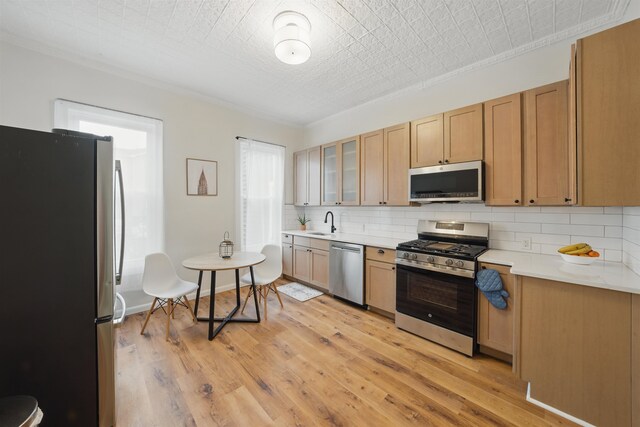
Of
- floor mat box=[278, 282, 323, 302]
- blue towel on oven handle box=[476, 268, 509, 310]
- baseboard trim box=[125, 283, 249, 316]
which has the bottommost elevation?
floor mat box=[278, 282, 323, 302]

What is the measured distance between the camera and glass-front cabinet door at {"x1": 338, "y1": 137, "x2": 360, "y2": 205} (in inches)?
141

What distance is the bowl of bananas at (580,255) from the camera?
72.9 inches

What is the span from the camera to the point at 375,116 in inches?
147

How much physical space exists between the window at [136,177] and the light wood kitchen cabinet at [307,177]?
215 cm

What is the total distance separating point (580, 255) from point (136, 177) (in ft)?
14.3

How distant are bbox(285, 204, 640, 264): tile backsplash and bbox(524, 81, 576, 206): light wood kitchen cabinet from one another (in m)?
0.33

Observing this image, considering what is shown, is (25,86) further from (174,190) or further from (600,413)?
(600,413)

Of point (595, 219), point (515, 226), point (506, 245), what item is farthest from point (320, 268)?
point (595, 219)

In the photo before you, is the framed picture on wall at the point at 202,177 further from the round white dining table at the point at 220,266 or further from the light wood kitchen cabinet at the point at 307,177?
the light wood kitchen cabinet at the point at 307,177

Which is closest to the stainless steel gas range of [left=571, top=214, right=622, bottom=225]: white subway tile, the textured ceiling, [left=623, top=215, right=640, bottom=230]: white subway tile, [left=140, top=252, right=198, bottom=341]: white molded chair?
[left=571, top=214, right=622, bottom=225]: white subway tile

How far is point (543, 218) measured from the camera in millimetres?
2365

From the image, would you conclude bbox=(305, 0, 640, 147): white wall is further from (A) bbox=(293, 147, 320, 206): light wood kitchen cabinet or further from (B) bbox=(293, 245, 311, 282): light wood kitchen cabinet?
(B) bbox=(293, 245, 311, 282): light wood kitchen cabinet

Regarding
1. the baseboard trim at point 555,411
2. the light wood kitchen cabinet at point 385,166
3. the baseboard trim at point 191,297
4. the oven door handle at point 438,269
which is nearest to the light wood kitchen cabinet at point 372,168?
the light wood kitchen cabinet at point 385,166

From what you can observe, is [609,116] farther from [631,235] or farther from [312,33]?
[312,33]
